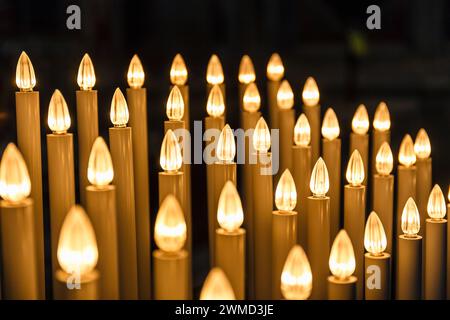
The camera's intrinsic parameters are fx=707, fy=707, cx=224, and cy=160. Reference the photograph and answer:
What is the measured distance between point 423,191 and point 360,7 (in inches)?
21.3

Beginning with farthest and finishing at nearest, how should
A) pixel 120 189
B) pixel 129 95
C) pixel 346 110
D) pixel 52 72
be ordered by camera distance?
pixel 346 110
pixel 52 72
pixel 129 95
pixel 120 189

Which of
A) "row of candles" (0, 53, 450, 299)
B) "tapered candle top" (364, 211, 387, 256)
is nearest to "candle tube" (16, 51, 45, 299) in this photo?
"row of candles" (0, 53, 450, 299)

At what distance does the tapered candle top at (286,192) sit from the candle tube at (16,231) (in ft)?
0.76

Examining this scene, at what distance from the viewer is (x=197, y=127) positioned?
98 cm

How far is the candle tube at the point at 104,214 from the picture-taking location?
23.9 inches

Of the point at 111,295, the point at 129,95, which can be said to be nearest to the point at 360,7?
the point at 129,95

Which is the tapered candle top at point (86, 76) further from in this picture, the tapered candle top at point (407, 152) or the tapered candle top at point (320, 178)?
the tapered candle top at point (407, 152)

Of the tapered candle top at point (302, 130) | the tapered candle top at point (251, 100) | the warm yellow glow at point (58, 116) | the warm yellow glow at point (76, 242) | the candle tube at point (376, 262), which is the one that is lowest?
the candle tube at point (376, 262)

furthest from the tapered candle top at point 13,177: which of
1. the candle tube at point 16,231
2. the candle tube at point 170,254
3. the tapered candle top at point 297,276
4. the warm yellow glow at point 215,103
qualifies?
the warm yellow glow at point 215,103

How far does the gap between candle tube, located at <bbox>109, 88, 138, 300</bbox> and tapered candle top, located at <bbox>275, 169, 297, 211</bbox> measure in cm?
15

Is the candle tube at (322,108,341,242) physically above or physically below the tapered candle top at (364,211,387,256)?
above

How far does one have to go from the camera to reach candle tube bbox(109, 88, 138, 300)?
27.8 inches

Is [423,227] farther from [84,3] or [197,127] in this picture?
[84,3]

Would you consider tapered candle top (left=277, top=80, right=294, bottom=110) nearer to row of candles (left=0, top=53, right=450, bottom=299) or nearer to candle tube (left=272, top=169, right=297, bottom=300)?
row of candles (left=0, top=53, right=450, bottom=299)
